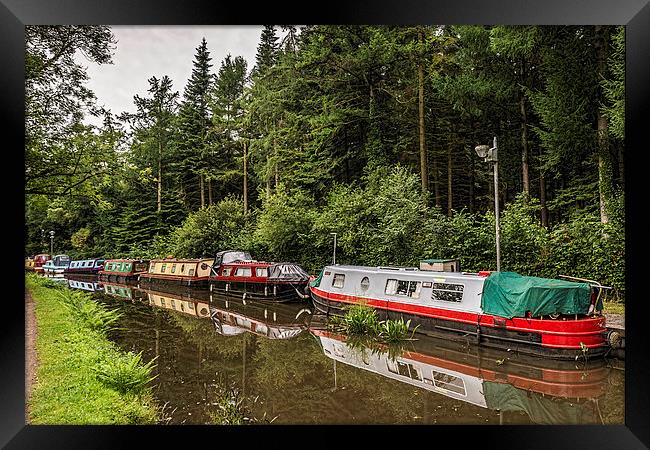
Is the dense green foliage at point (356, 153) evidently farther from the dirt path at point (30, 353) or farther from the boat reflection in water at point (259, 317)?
the dirt path at point (30, 353)

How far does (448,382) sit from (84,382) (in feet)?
11.1

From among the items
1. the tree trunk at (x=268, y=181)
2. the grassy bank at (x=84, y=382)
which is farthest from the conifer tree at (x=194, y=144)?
the grassy bank at (x=84, y=382)

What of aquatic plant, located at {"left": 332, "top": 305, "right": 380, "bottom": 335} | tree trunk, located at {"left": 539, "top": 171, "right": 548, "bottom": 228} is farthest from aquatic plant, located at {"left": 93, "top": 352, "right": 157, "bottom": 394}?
tree trunk, located at {"left": 539, "top": 171, "right": 548, "bottom": 228}

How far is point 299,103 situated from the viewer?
8320mm

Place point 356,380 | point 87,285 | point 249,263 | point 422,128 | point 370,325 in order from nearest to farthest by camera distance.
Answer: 1. point 356,380
2. point 370,325
3. point 422,128
4. point 249,263
5. point 87,285

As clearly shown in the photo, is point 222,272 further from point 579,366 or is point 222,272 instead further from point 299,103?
point 579,366

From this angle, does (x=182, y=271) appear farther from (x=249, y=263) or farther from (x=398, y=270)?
(x=398, y=270)

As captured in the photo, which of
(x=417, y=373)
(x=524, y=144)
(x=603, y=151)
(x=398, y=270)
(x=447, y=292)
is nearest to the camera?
(x=417, y=373)

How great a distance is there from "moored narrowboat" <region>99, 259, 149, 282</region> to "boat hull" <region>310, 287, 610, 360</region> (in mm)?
5386

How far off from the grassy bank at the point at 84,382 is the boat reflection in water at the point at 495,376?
2.26 metres

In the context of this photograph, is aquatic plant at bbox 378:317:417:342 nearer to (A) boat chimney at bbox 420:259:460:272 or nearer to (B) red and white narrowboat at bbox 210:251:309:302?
(A) boat chimney at bbox 420:259:460:272

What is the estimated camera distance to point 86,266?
28.2 ft

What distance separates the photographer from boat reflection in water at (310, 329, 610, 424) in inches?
149
